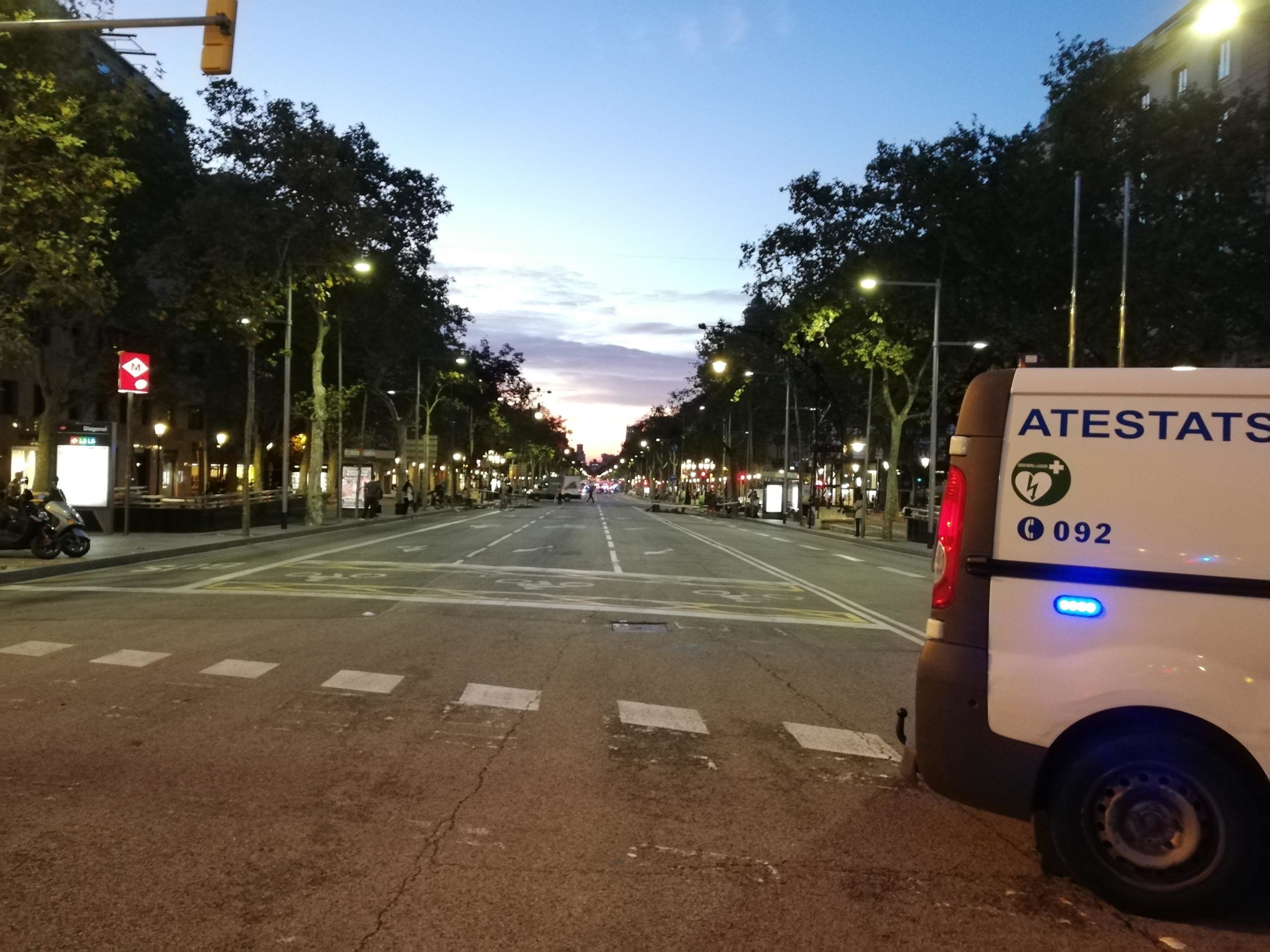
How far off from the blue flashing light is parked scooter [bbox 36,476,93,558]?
67.2 feet

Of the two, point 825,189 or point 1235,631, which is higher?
point 825,189

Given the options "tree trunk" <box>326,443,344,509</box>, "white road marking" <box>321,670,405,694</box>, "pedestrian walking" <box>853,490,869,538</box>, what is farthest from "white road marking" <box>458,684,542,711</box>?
"tree trunk" <box>326,443,344,509</box>

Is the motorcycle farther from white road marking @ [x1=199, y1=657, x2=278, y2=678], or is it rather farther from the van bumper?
the van bumper

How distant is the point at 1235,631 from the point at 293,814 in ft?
14.4

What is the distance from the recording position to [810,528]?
53.7 meters

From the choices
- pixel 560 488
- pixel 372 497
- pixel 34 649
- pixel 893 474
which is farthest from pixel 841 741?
pixel 560 488

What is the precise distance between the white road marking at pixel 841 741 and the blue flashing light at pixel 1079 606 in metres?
2.88

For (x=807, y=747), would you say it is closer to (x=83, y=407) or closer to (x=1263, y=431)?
(x=1263, y=431)

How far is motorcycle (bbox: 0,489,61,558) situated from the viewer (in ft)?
68.0

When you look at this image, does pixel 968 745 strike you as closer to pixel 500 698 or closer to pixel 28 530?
pixel 500 698

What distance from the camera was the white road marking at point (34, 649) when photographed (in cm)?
1054

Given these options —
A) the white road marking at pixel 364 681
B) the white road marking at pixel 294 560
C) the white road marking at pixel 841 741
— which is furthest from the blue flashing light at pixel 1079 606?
the white road marking at pixel 294 560

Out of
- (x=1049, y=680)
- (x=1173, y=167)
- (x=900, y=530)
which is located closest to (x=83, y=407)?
→ (x=900, y=530)

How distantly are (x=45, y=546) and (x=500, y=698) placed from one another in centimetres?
1535
